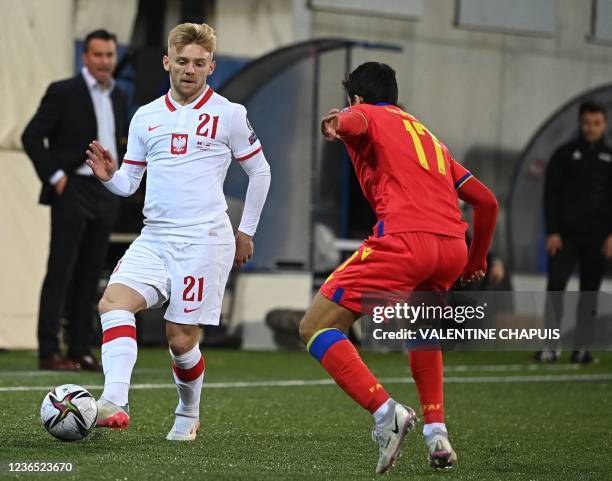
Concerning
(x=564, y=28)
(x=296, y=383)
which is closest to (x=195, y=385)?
(x=296, y=383)

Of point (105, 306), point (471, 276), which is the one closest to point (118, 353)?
point (105, 306)

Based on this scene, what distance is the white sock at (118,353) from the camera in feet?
19.5

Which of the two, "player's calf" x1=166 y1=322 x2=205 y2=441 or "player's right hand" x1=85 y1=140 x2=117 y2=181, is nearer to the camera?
"player's right hand" x1=85 y1=140 x2=117 y2=181

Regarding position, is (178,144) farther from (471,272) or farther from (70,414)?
(471,272)

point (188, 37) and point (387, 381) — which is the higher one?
point (188, 37)

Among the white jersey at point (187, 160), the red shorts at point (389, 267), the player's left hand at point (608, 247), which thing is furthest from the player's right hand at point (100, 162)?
the player's left hand at point (608, 247)

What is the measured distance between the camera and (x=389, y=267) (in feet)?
18.1

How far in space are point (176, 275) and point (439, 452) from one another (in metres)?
1.44

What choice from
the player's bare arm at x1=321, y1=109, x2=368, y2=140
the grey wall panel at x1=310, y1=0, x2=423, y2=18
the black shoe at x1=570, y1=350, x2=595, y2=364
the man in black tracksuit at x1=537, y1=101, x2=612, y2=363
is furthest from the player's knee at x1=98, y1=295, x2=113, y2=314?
the grey wall panel at x1=310, y1=0, x2=423, y2=18

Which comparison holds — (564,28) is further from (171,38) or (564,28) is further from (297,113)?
(171,38)

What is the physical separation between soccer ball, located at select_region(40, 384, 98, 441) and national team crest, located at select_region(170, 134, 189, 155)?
A: 1.12 metres

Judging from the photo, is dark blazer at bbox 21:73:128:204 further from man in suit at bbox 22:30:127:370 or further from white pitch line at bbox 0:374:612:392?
white pitch line at bbox 0:374:612:392

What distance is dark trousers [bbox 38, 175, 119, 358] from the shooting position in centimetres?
974

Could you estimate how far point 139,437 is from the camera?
641 centimetres
